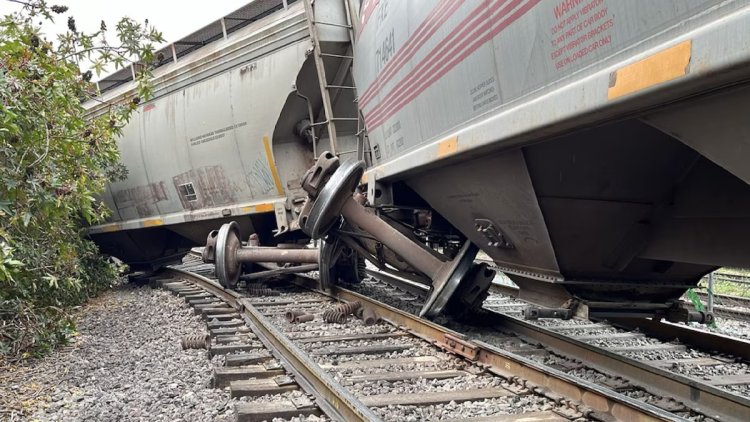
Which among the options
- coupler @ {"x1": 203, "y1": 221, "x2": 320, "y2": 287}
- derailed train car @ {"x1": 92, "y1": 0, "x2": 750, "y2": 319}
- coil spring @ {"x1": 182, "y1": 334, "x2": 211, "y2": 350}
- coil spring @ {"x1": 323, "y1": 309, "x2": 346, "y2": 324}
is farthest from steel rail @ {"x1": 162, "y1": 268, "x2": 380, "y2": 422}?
coupler @ {"x1": 203, "y1": 221, "x2": 320, "y2": 287}

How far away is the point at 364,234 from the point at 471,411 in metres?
3.00

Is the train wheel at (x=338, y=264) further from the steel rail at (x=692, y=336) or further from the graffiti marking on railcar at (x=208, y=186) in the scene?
the steel rail at (x=692, y=336)

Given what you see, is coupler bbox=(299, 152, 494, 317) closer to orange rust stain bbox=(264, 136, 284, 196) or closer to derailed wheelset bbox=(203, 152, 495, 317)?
derailed wheelset bbox=(203, 152, 495, 317)

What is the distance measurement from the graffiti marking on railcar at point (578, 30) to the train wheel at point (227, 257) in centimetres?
535

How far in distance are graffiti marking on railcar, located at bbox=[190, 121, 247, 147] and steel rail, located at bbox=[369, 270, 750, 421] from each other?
185 inches

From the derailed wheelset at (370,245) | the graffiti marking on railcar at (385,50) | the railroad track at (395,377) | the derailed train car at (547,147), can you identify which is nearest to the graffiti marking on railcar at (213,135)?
the derailed train car at (547,147)

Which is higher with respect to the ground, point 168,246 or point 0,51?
point 0,51

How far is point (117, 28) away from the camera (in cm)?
660

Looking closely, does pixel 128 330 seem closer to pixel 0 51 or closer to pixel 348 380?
pixel 0 51

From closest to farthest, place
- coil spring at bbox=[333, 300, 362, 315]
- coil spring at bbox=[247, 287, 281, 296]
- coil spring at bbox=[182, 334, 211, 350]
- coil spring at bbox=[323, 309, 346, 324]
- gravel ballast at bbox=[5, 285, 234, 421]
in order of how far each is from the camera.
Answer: gravel ballast at bbox=[5, 285, 234, 421] → coil spring at bbox=[182, 334, 211, 350] → coil spring at bbox=[323, 309, 346, 324] → coil spring at bbox=[333, 300, 362, 315] → coil spring at bbox=[247, 287, 281, 296]

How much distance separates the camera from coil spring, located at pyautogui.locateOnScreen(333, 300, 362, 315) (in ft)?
17.9

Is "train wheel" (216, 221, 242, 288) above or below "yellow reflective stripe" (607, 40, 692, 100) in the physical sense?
below

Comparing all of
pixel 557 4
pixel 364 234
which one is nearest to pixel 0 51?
pixel 364 234

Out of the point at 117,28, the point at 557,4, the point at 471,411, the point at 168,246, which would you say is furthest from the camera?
the point at 168,246
